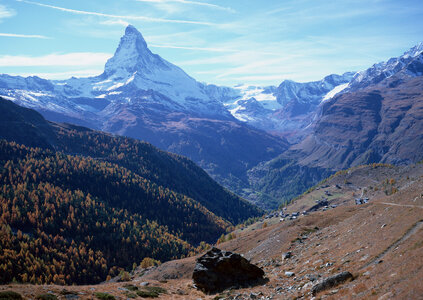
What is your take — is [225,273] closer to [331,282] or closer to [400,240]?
[331,282]

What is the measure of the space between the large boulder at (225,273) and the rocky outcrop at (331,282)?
20.2 m

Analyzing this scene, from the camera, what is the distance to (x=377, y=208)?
78375 mm

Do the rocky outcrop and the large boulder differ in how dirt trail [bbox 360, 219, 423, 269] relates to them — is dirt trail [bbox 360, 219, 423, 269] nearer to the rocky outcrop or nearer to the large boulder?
the rocky outcrop

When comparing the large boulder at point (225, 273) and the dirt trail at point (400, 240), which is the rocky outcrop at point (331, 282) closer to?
the dirt trail at point (400, 240)

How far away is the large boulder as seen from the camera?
190 ft

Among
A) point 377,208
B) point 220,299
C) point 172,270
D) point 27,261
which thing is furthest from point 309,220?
point 27,261

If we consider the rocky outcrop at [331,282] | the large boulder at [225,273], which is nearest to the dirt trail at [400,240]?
the rocky outcrop at [331,282]

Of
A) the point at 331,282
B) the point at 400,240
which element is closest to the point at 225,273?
the point at 331,282

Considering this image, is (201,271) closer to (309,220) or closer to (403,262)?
(403,262)

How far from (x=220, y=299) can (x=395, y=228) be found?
29.8 m

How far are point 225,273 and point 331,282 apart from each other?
26.9 metres

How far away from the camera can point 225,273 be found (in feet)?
199

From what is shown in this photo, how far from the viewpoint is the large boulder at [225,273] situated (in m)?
58.1

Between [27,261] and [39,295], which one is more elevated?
[39,295]
